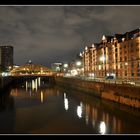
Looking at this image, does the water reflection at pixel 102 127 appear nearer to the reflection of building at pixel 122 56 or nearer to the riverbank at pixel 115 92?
the riverbank at pixel 115 92

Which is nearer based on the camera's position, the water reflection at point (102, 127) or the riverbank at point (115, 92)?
the water reflection at point (102, 127)

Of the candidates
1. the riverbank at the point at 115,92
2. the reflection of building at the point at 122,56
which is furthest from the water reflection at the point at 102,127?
the reflection of building at the point at 122,56

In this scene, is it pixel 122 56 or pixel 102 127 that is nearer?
pixel 102 127

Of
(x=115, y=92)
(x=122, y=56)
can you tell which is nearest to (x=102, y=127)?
(x=115, y=92)

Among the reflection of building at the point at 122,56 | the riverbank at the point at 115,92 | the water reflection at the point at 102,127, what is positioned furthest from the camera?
the reflection of building at the point at 122,56

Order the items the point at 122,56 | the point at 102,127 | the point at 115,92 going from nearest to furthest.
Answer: the point at 102,127 < the point at 115,92 < the point at 122,56

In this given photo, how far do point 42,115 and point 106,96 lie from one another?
15.2 meters

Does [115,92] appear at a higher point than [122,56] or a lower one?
lower

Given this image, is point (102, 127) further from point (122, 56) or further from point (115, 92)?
point (122, 56)

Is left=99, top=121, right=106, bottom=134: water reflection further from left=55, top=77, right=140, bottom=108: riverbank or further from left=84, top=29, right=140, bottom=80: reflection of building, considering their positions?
left=84, top=29, right=140, bottom=80: reflection of building

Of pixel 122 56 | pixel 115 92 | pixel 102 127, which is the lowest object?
pixel 102 127

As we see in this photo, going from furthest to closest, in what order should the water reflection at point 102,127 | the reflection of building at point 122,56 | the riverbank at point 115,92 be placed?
the reflection of building at point 122,56 < the riverbank at point 115,92 < the water reflection at point 102,127

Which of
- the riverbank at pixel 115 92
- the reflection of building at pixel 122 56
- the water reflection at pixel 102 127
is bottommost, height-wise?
the water reflection at pixel 102 127
